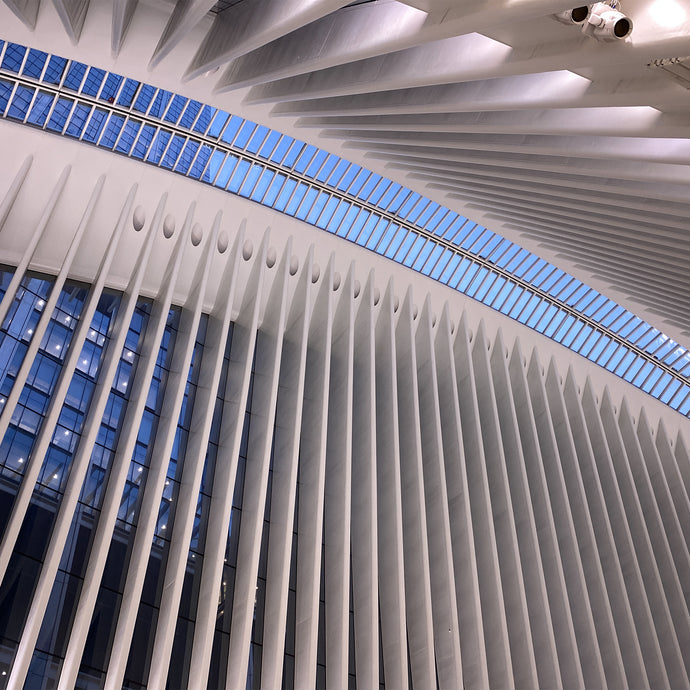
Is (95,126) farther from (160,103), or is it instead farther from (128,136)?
(160,103)

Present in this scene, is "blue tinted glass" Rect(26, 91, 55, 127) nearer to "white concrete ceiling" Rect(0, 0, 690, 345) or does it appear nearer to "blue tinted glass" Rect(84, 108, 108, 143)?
"blue tinted glass" Rect(84, 108, 108, 143)

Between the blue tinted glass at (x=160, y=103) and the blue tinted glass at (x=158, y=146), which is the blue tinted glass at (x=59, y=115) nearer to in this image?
the blue tinted glass at (x=160, y=103)

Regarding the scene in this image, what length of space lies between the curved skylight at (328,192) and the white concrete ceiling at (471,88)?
2834mm

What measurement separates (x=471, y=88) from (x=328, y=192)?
7908 millimetres

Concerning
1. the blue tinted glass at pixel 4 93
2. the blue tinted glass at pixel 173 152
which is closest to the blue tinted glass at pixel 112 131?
the blue tinted glass at pixel 173 152

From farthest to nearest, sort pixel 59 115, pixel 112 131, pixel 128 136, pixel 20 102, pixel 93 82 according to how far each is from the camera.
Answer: pixel 128 136, pixel 112 131, pixel 59 115, pixel 93 82, pixel 20 102

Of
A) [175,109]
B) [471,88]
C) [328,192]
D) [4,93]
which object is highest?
[328,192]

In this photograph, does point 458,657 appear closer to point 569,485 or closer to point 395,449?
point 395,449

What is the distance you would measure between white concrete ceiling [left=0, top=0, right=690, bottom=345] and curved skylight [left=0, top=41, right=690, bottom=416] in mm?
2834

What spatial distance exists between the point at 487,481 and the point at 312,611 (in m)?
4.96

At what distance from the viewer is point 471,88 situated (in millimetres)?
7383

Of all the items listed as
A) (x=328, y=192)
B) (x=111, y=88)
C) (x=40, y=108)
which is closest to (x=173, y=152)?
(x=111, y=88)

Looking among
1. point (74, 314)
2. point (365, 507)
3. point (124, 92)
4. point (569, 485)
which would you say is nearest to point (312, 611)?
point (365, 507)

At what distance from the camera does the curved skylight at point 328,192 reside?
12586 millimetres
